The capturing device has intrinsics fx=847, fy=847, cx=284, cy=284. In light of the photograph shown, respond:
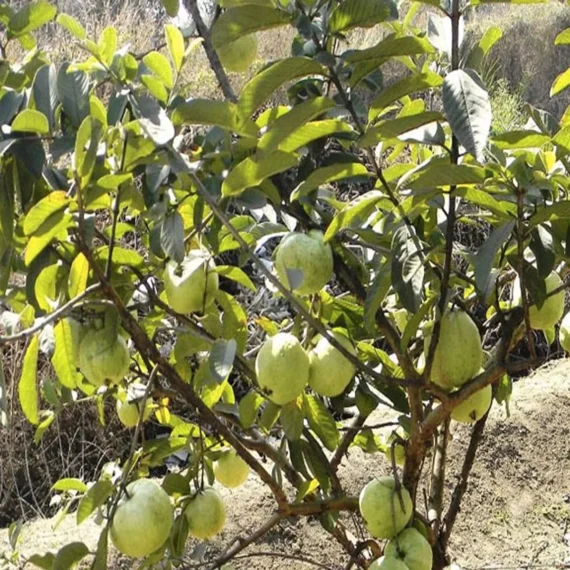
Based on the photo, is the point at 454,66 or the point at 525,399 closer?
the point at 454,66

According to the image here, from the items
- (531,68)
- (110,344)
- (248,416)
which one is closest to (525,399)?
(248,416)

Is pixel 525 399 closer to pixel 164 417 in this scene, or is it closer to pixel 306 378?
pixel 164 417

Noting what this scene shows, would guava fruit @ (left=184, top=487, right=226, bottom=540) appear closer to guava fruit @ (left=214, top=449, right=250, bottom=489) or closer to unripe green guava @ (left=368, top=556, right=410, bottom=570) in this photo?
guava fruit @ (left=214, top=449, right=250, bottom=489)

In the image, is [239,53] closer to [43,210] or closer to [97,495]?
[43,210]

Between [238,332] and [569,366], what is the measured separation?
2.01 meters

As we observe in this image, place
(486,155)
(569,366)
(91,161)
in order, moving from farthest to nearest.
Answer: (569,366), (486,155), (91,161)

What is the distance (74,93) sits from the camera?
2.41 ft

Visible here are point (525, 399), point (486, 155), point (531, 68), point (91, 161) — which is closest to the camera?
point (91, 161)

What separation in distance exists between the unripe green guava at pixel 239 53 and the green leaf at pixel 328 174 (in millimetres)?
245

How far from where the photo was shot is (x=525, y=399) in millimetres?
2420

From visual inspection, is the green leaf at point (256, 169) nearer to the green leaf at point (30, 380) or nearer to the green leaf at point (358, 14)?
the green leaf at point (358, 14)

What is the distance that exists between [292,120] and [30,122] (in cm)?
21

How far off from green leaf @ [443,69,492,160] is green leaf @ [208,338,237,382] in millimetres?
277

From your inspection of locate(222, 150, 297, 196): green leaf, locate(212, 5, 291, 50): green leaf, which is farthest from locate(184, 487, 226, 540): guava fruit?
locate(212, 5, 291, 50): green leaf
